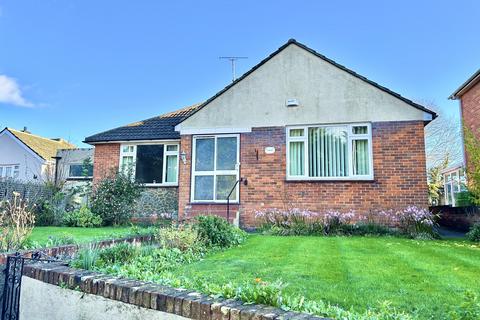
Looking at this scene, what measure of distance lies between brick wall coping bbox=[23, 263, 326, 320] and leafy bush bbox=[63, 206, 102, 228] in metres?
8.85

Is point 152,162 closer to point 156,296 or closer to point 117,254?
point 117,254

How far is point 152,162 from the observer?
583 inches

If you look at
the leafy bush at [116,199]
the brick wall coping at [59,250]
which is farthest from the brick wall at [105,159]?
the brick wall coping at [59,250]

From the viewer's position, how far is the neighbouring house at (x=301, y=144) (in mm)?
11102

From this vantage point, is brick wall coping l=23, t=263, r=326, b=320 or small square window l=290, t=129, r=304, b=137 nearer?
brick wall coping l=23, t=263, r=326, b=320

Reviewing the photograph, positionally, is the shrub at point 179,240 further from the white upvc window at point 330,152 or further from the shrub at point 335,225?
the white upvc window at point 330,152

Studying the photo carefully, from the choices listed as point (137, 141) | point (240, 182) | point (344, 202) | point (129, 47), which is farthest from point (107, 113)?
point (344, 202)

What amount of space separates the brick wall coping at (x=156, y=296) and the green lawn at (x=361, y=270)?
4.15ft

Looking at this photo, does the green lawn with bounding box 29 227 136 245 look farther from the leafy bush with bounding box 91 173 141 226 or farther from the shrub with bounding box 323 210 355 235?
the shrub with bounding box 323 210 355 235

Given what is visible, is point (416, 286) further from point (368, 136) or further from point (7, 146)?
point (7, 146)

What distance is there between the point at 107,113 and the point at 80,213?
1381 cm

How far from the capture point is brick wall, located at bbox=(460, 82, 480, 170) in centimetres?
1439

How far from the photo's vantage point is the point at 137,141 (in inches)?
582

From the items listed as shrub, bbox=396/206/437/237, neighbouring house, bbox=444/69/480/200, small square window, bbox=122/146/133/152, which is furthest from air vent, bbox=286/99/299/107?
small square window, bbox=122/146/133/152
